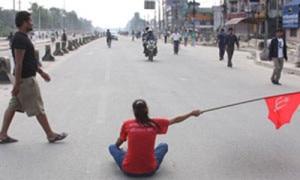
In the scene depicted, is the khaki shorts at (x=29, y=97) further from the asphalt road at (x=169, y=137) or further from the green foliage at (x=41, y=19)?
the green foliage at (x=41, y=19)

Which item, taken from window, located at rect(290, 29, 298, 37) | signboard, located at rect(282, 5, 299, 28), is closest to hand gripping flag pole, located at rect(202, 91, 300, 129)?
signboard, located at rect(282, 5, 299, 28)

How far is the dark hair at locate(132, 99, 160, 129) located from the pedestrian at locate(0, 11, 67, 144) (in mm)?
2103

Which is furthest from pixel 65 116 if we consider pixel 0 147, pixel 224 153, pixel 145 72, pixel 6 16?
pixel 6 16

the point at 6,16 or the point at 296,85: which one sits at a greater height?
the point at 6,16

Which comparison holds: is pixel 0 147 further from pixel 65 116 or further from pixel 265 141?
pixel 265 141

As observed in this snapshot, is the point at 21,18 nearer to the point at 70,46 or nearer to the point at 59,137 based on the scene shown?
the point at 59,137

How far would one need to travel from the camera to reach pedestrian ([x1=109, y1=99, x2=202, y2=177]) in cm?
492

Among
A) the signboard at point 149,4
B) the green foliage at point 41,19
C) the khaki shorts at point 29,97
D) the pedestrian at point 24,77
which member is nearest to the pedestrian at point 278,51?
the pedestrian at point 24,77

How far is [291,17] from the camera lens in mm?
46750

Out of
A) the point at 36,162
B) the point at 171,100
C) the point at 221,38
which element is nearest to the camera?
the point at 36,162

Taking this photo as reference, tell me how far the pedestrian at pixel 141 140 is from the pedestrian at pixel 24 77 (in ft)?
5.87

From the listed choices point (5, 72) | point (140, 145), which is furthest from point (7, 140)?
point (5, 72)

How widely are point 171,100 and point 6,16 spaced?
106029 millimetres

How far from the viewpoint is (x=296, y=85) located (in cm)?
1428
